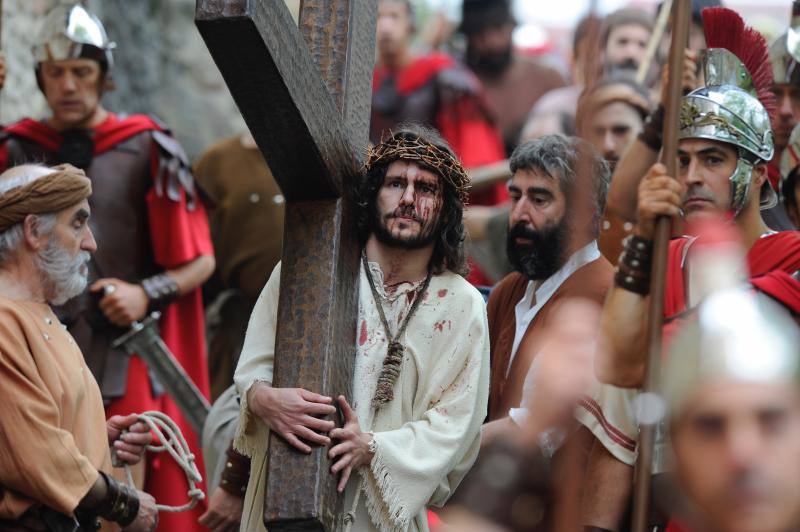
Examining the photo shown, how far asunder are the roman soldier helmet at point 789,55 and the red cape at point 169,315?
2429 millimetres

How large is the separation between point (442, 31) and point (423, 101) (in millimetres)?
2212

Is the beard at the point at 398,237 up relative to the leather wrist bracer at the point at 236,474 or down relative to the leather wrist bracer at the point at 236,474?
up

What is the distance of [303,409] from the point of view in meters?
4.80

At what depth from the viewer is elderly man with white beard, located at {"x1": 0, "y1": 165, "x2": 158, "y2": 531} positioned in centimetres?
523

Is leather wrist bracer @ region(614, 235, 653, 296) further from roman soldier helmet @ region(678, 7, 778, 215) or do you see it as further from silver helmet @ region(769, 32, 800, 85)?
silver helmet @ region(769, 32, 800, 85)

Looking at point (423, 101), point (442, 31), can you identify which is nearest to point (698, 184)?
point (423, 101)

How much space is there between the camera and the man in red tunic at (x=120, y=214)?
23.5 feet

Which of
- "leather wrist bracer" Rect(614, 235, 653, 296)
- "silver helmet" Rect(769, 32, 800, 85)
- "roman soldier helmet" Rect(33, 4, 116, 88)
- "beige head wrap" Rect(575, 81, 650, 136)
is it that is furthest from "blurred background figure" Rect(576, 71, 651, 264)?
"leather wrist bracer" Rect(614, 235, 653, 296)

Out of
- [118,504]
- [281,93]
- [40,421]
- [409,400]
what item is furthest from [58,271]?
[281,93]

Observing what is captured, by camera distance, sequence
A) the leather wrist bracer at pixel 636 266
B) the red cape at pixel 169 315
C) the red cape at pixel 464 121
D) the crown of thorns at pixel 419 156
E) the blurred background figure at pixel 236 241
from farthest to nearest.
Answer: the red cape at pixel 464 121
the blurred background figure at pixel 236 241
the red cape at pixel 169 315
the crown of thorns at pixel 419 156
the leather wrist bracer at pixel 636 266

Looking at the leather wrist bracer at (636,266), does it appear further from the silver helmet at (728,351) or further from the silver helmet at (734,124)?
the silver helmet at (734,124)

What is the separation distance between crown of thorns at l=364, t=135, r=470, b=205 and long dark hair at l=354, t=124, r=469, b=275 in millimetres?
10

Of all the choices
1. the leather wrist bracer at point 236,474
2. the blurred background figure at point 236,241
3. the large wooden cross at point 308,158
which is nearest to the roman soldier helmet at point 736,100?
the large wooden cross at point 308,158

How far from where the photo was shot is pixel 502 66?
35.0 feet
